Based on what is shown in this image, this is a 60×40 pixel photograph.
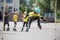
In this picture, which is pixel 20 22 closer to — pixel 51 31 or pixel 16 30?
pixel 16 30

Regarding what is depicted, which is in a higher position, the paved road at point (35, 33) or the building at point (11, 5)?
the building at point (11, 5)

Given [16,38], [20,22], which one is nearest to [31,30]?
[20,22]

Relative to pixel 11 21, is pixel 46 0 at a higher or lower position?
higher

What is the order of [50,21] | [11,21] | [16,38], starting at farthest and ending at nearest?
[11,21]
[50,21]
[16,38]

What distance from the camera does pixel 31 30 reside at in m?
7.56

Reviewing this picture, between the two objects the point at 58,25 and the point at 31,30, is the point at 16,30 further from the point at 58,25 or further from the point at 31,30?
the point at 58,25

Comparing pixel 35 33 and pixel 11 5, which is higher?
pixel 11 5

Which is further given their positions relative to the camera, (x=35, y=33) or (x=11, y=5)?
(x=35, y=33)

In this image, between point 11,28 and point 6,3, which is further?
point 11,28

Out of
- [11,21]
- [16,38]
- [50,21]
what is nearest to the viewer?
[16,38]

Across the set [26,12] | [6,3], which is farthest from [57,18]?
[6,3]

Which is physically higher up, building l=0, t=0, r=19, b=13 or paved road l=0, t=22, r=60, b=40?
building l=0, t=0, r=19, b=13

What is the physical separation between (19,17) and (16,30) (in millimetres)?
414

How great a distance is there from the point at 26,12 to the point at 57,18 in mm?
730
